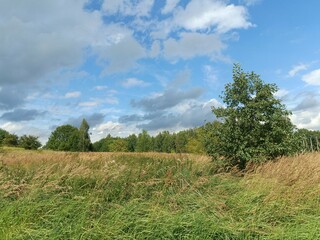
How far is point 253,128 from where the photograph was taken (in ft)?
36.1

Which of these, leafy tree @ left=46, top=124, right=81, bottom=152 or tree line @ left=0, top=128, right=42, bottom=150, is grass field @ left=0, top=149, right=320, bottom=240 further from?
leafy tree @ left=46, top=124, right=81, bottom=152

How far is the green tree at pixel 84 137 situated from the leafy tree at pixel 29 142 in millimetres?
11728

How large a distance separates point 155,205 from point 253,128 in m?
6.24

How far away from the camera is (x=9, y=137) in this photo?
70062 mm

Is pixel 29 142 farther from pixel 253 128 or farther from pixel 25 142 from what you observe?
pixel 253 128

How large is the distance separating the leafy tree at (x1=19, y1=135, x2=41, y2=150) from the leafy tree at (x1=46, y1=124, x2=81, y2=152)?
11582 millimetres

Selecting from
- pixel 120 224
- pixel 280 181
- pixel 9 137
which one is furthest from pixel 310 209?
pixel 9 137

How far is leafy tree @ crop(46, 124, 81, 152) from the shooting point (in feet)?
250

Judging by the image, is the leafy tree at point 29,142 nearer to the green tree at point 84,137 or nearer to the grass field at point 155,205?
the green tree at point 84,137

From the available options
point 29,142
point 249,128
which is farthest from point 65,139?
point 249,128

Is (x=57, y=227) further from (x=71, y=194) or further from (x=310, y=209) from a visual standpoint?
(x=310, y=209)

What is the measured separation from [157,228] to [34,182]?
2.95 meters

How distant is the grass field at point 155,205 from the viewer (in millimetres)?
4816

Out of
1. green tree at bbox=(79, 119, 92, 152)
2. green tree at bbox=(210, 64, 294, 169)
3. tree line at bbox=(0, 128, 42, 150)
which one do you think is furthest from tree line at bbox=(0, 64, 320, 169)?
green tree at bbox=(79, 119, 92, 152)
